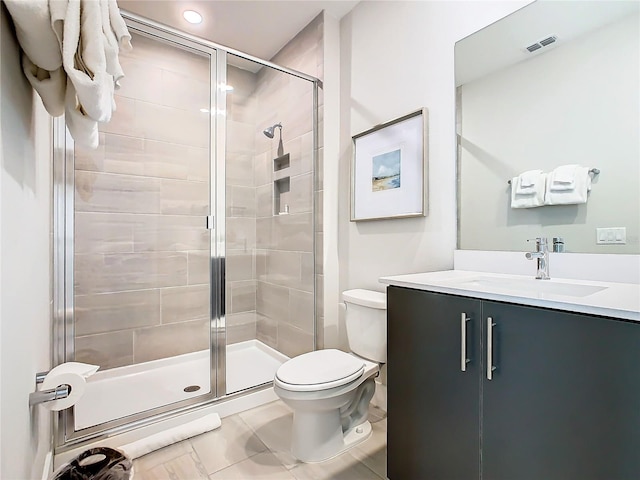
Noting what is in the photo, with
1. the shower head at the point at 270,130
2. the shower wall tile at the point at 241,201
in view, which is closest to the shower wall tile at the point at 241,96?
the shower head at the point at 270,130

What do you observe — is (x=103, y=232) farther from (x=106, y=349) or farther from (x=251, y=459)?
(x=251, y=459)

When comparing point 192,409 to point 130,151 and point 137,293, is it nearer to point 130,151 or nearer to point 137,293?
point 137,293

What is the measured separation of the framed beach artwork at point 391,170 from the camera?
1.77 metres

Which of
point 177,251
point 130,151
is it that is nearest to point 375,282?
point 177,251

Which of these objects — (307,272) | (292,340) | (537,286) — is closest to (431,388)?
(537,286)

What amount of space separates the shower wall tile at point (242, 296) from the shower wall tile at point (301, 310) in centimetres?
38

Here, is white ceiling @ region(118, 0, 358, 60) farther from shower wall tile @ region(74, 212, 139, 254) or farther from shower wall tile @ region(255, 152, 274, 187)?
shower wall tile @ region(74, 212, 139, 254)

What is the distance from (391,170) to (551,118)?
0.79 m

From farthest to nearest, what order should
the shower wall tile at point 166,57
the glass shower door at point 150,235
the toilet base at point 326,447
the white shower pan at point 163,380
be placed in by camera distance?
the glass shower door at point 150,235, the shower wall tile at point 166,57, the white shower pan at point 163,380, the toilet base at point 326,447

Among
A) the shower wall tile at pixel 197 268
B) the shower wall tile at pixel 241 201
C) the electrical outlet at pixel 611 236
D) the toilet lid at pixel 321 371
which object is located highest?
the shower wall tile at pixel 241 201

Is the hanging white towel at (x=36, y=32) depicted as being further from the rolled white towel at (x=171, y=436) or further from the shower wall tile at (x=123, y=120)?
the shower wall tile at (x=123, y=120)

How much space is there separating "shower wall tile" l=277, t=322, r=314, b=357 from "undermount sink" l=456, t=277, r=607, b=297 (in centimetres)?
138

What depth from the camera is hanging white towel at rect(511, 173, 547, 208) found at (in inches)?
54.1

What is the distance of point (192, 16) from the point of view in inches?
89.7
